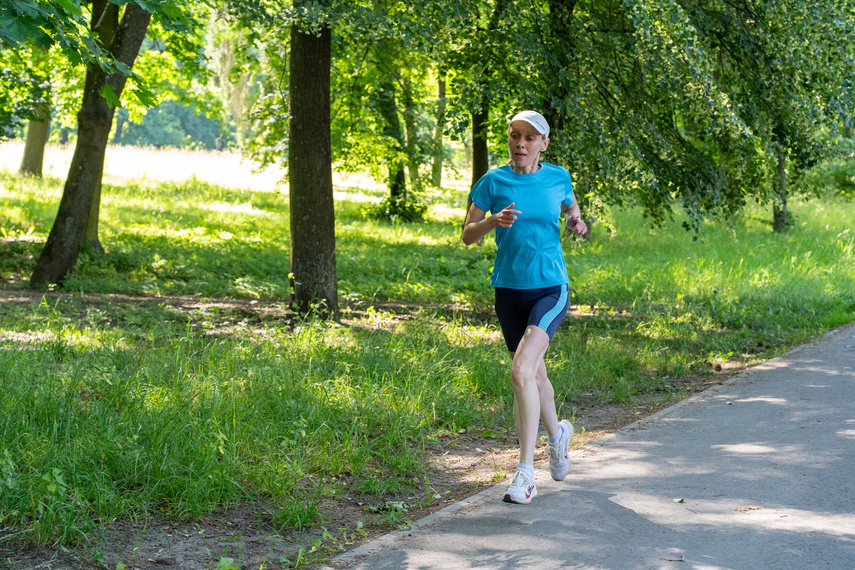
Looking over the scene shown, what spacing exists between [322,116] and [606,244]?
12.8 metres

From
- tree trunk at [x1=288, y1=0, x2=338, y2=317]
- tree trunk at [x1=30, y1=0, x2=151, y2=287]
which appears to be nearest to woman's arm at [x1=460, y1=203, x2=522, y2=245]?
tree trunk at [x1=288, y1=0, x2=338, y2=317]

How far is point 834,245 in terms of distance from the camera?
62.2ft

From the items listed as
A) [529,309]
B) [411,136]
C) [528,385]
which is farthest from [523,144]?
[411,136]

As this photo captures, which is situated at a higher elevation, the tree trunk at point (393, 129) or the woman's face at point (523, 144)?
the tree trunk at point (393, 129)

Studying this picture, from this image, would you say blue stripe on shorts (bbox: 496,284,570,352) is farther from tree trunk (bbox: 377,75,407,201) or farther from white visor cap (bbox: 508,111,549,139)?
tree trunk (bbox: 377,75,407,201)

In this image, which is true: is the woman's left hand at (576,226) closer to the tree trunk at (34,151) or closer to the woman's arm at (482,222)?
the woman's arm at (482,222)

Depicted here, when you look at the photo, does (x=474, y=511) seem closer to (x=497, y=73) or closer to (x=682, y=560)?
(x=682, y=560)

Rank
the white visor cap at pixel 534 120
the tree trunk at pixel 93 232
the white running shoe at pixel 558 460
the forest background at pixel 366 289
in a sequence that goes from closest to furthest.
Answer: the forest background at pixel 366 289 < the white visor cap at pixel 534 120 < the white running shoe at pixel 558 460 < the tree trunk at pixel 93 232

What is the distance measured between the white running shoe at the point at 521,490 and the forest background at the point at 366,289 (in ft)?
1.69

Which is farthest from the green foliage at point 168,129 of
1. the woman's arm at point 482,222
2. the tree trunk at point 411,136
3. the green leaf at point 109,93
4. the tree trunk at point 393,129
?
the woman's arm at point 482,222

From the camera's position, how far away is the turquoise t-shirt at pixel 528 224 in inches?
186

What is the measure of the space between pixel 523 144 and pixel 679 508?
2124 millimetres

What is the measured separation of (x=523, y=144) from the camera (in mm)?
4734

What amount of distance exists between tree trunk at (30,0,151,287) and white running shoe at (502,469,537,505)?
965 cm
